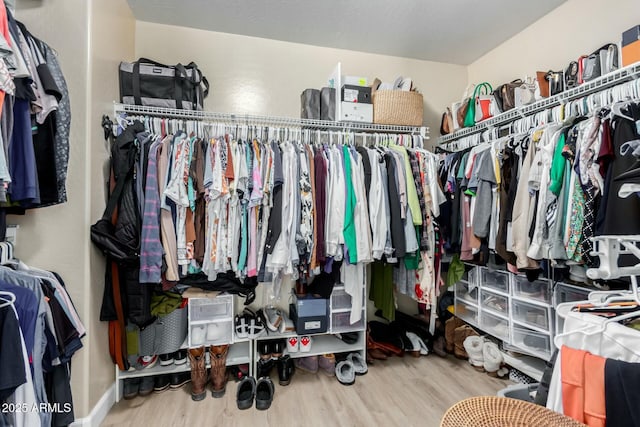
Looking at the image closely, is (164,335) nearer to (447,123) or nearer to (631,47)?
(447,123)

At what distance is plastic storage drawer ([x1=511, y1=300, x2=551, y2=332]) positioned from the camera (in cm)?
186

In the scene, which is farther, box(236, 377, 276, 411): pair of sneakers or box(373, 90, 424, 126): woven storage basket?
box(373, 90, 424, 126): woven storage basket

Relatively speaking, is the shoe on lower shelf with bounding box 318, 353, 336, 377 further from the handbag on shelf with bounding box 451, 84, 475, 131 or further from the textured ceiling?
the textured ceiling

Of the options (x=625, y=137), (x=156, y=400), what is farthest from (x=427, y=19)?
(x=156, y=400)

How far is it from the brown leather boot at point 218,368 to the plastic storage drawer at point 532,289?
205 cm

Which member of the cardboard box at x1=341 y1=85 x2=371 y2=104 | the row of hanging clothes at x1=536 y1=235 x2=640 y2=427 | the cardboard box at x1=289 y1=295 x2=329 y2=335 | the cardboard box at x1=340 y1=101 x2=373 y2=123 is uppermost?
the cardboard box at x1=341 y1=85 x2=371 y2=104

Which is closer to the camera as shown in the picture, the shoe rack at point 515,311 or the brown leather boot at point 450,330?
the shoe rack at point 515,311

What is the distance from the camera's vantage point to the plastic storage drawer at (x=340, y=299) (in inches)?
85.8

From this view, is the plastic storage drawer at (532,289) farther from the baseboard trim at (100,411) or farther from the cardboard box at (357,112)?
the baseboard trim at (100,411)

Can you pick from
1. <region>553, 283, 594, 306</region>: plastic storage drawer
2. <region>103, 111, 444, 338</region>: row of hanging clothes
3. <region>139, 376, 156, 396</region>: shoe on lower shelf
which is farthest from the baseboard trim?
<region>553, 283, 594, 306</region>: plastic storage drawer

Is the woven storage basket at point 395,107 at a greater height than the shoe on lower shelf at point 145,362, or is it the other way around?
the woven storage basket at point 395,107

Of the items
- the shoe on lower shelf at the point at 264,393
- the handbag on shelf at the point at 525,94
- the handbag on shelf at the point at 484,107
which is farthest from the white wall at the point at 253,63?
the shoe on lower shelf at the point at 264,393

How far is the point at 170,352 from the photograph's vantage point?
1.93 metres

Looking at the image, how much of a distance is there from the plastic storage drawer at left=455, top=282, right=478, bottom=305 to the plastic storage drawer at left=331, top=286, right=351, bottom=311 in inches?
41.4
